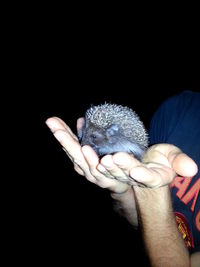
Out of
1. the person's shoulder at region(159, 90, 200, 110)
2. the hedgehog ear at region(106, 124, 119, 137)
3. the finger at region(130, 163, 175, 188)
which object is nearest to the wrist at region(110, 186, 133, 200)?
the hedgehog ear at region(106, 124, 119, 137)

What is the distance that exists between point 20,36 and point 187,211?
11.2 m

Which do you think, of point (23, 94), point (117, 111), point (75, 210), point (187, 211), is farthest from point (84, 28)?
point (187, 211)

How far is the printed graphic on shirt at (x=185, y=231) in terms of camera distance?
2.15 meters

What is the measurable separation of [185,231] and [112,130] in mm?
1165

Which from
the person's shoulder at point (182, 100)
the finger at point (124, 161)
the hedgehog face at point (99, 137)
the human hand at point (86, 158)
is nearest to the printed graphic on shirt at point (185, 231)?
the human hand at point (86, 158)

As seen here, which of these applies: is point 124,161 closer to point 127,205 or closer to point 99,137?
point 99,137

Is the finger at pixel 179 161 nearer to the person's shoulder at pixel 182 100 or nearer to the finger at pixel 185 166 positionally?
the finger at pixel 185 166

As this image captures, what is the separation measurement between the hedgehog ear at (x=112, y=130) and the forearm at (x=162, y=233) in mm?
725

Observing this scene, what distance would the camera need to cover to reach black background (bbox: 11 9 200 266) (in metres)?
6.62

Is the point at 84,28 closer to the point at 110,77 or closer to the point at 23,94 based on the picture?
the point at 110,77

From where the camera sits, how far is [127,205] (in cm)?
258

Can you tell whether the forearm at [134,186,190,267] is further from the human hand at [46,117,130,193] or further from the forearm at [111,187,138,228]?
the forearm at [111,187,138,228]

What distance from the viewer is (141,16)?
36.4 feet

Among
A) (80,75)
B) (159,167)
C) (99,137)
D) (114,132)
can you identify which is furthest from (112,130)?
(80,75)
